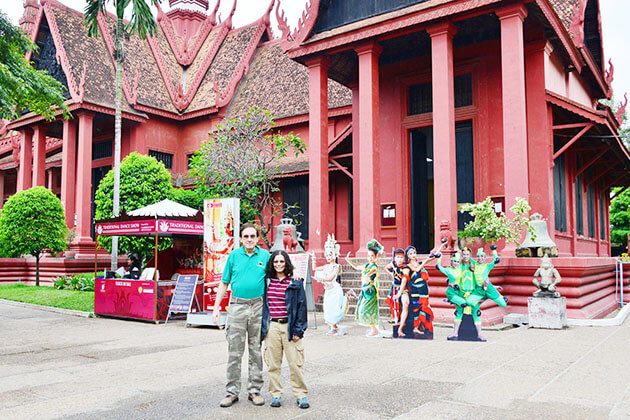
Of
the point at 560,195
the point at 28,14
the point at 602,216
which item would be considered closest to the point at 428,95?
the point at 560,195

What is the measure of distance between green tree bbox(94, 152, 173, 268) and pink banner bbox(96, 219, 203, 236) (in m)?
5.57

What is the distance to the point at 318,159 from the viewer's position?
49.4 feet

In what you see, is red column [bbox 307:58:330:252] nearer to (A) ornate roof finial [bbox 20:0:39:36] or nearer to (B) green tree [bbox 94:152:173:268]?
(B) green tree [bbox 94:152:173:268]

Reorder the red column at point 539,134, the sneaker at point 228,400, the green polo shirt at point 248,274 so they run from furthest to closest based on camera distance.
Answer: the red column at point 539,134 → the green polo shirt at point 248,274 → the sneaker at point 228,400

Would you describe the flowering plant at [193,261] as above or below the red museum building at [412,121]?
below

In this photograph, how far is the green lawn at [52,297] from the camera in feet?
49.9

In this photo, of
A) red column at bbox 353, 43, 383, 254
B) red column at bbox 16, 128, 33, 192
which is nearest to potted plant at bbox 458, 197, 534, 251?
red column at bbox 353, 43, 383, 254

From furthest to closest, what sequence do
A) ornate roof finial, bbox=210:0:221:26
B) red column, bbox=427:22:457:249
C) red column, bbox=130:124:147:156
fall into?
ornate roof finial, bbox=210:0:221:26
red column, bbox=130:124:147:156
red column, bbox=427:22:457:249

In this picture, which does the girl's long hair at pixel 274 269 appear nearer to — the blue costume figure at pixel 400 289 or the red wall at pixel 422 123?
the blue costume figure at pixel 400 289

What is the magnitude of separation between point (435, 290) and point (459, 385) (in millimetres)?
5624

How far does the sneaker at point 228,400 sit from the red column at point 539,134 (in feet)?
33.0

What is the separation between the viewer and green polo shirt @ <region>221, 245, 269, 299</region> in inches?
214

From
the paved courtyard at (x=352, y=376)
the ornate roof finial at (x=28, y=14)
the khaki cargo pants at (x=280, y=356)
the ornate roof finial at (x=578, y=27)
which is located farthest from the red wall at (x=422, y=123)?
the ornate roof finial at (x=28, y=14)

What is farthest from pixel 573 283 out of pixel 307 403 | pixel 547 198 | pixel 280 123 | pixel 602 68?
pixel 280 123
